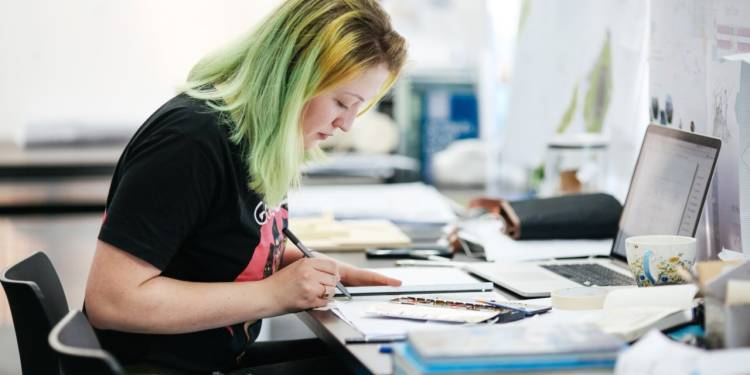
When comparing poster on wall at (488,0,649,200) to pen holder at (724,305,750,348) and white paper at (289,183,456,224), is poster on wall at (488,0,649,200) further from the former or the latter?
pen holder at (724,305,750,348)

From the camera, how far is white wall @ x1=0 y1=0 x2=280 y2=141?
203 inches

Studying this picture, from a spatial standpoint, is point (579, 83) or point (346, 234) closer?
point (346, 234)

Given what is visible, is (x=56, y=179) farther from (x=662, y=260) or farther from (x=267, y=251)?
(x=662, y=260)

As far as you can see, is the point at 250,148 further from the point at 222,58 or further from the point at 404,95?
the point at 404,95

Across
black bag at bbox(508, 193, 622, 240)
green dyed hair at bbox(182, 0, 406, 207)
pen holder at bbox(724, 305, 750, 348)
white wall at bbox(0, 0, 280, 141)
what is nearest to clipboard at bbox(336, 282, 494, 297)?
green dyed hair at bbox(182, 0, 406, 207)

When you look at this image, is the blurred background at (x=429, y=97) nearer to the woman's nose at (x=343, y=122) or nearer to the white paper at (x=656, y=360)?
the woman's nose at (x=343, y=122)

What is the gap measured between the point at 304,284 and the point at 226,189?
19 cm

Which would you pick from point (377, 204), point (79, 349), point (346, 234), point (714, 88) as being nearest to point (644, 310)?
point (714, 88)

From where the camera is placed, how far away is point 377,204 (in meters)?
2.72

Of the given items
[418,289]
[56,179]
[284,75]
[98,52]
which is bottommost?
[56,179]

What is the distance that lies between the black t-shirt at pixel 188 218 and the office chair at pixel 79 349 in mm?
171

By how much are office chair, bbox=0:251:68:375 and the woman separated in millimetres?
73

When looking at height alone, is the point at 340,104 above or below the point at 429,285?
above

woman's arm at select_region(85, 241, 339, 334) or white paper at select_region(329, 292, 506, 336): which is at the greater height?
woman's arm at select_region(85, 241, 339, 334)
